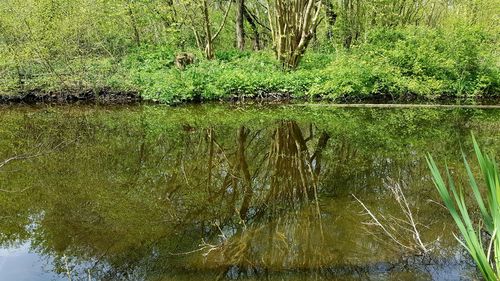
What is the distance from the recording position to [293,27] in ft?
50.9

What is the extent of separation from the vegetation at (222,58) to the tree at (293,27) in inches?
1.4

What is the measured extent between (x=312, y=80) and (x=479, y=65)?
208 inches

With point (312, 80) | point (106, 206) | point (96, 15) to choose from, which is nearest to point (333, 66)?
point (312, 80)

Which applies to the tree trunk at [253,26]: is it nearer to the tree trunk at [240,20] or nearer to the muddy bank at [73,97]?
the tree trunk at [240,20]

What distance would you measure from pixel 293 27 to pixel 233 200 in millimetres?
11379

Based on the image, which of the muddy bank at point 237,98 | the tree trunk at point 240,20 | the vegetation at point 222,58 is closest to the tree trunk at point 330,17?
the vegetation at point 222,58

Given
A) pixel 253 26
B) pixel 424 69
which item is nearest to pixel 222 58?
pixel 253 26

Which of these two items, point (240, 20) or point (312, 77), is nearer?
point (312, 77)

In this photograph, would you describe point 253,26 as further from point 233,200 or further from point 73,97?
point 233,200

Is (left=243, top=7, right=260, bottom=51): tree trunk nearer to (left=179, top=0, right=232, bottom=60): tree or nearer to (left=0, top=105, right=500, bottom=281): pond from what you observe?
(left=179, top=0, right=232, bottom=60): tree

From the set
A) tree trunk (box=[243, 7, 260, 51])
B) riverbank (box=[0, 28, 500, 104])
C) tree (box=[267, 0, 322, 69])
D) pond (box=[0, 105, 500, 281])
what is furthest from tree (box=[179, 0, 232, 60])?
pond (box=[0, 105, 500, 281])

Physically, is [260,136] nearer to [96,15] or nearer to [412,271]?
[412,271]

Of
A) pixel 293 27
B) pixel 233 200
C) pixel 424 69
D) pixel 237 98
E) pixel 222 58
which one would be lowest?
pixel 237 98

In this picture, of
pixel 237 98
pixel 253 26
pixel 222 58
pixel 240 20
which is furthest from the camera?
pixel 253 26
